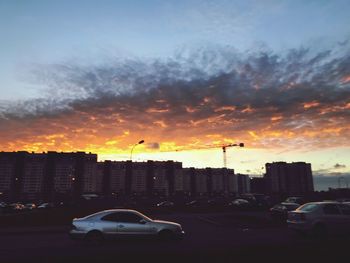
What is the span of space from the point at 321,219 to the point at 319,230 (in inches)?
19.2

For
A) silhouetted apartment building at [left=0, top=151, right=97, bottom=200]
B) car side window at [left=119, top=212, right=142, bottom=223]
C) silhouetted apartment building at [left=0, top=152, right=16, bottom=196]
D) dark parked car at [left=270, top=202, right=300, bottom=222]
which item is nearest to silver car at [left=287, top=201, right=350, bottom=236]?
car side window at [left=119, top=212, right=142, bottom=223]

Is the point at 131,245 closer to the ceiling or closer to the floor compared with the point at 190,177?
closer to the floor

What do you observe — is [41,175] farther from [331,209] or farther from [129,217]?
[331,209]

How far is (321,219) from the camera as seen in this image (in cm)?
1461

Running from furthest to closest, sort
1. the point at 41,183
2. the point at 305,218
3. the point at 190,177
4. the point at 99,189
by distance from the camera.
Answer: the point at 190,177 → the point at 99,189 → the point at 41,183 → the point at 305,218

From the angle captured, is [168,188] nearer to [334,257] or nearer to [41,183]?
[41,183]

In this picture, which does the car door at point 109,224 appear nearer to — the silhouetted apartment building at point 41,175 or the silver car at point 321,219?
the silver car at point 321,219

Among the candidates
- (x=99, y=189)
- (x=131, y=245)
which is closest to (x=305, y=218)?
(x=131, y=245)

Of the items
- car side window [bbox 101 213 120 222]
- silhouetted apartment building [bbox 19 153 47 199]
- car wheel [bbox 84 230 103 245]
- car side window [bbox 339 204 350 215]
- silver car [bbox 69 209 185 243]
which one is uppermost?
silhouetted apartment building [bbox 19 153 47 199]

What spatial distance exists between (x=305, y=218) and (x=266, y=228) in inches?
217

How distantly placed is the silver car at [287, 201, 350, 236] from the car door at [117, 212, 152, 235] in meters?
6.88

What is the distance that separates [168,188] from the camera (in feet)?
526

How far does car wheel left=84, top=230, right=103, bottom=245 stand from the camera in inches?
484

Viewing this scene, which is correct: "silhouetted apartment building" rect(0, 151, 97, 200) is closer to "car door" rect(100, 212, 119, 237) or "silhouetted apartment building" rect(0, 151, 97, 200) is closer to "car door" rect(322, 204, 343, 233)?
"car door" rect(100, 212, 119, 237)
